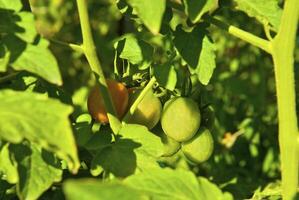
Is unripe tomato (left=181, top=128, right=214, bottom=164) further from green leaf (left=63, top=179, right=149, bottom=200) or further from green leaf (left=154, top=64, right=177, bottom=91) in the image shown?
green leaf (left=63, top=179, right=149, bottom=200)

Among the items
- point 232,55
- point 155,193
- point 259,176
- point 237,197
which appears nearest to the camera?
point 155,193

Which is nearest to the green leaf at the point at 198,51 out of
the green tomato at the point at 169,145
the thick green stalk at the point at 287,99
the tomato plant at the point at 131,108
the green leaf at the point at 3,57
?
the tomato plant at the point at 131,108

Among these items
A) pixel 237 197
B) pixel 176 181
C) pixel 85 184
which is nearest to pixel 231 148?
pixel 237 197

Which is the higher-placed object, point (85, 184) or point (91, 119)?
point (85, 184)

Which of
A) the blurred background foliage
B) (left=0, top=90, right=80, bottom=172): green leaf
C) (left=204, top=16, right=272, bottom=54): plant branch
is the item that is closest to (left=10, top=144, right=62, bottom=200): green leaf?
(left=0, top=90, right=80, bottom=172): green leaf

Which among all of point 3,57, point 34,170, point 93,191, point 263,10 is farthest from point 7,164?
point 263,10

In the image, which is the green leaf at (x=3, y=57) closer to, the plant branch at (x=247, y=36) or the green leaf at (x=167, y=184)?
the green leaf at (x=167, y=184)

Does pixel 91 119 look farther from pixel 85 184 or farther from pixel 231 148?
pixel 231 148
